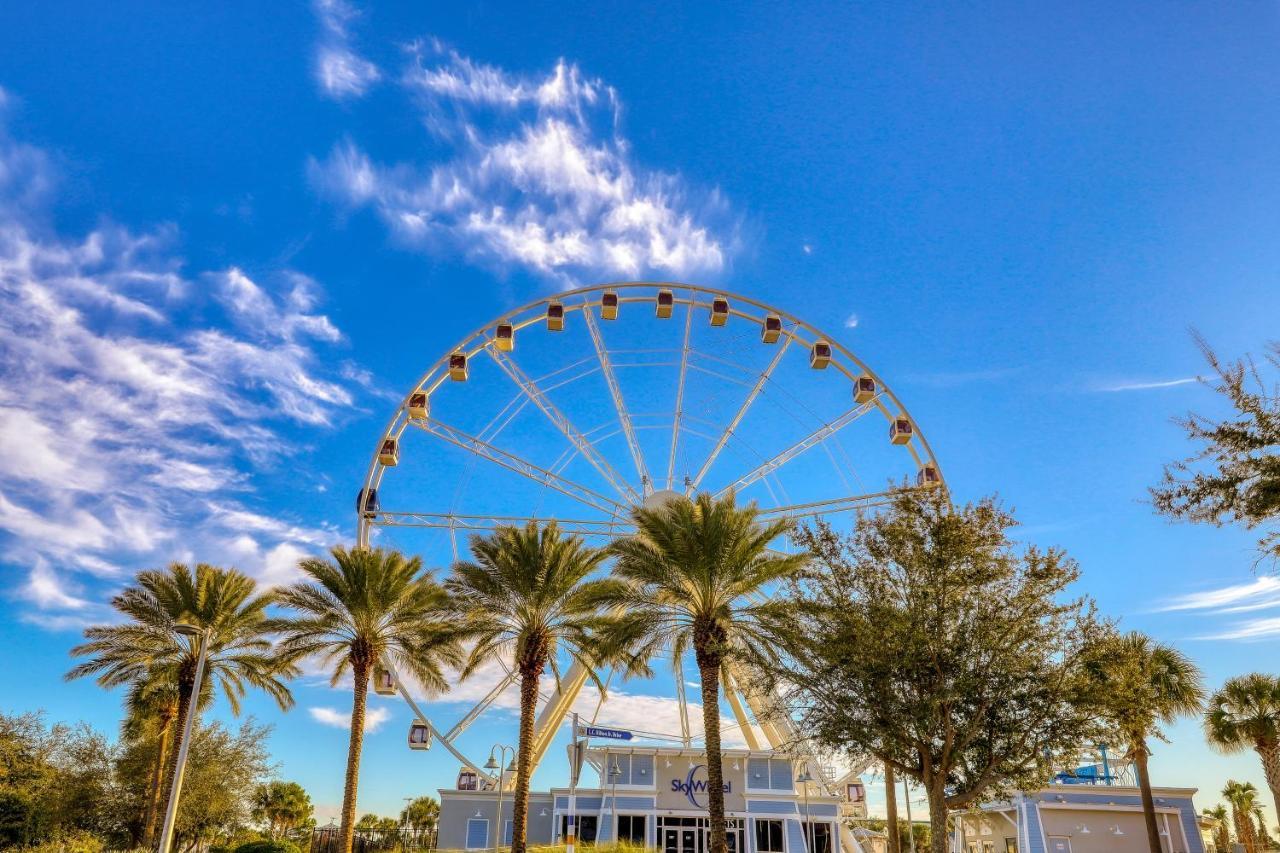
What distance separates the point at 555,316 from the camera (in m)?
32.7

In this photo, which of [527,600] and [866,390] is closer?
[527,600]

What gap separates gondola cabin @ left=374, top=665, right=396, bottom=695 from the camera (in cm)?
2819

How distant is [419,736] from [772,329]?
18976 mm

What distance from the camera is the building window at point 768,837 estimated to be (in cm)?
3409

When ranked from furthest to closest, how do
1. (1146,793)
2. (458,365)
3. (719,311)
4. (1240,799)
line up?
(1240,799)
(719,311)
(458,365)
(1146,793)

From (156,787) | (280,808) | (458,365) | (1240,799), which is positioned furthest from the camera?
(280,808)

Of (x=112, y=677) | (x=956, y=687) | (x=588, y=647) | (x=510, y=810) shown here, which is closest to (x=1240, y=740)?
(x=956, y=687)

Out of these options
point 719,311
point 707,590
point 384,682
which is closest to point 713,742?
point 707,590

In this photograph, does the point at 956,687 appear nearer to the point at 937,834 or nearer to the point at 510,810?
the point at 937,834

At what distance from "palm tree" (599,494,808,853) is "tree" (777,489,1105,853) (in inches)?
84.1

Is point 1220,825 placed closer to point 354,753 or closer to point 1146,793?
point 1146,793

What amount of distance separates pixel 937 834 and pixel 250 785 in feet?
100

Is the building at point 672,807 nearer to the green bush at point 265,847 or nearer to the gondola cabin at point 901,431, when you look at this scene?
the green bush at point 265,847

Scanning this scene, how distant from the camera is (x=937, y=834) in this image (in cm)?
1845
